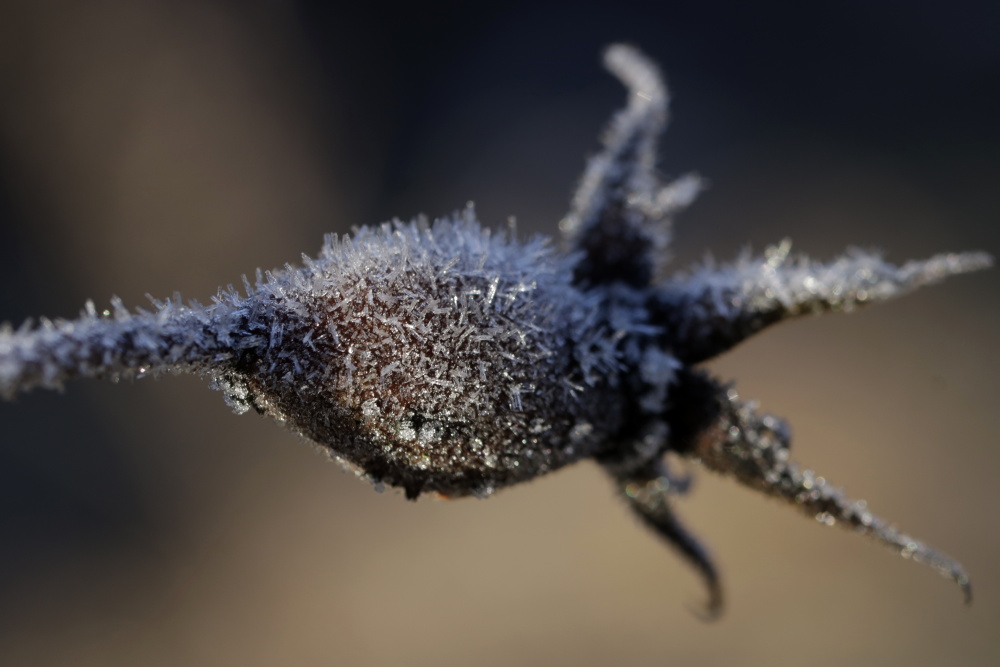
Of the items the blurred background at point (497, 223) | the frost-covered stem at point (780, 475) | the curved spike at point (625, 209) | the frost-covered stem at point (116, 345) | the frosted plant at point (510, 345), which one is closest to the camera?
the frost-covered stem at point (116, 345)

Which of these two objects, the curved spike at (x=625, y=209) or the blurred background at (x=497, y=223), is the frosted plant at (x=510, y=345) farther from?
the blurred background at (x=497, y=223)

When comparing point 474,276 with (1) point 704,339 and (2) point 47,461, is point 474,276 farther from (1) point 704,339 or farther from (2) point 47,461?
(2) point 47,461

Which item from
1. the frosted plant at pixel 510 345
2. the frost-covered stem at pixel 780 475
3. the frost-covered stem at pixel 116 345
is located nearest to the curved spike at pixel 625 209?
the frosted plant at pixel 510 345

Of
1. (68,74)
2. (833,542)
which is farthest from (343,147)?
(833,542)

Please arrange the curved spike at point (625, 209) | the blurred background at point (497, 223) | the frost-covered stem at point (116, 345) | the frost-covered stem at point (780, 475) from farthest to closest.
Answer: the blurred background at point (497, 223)
the curved spike at point (625, 209)
the frost-covered stem at point (780, 475)
the frost-covered stem at point (116, 345)

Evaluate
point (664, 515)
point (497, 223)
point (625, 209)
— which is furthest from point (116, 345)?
point (497, 223)

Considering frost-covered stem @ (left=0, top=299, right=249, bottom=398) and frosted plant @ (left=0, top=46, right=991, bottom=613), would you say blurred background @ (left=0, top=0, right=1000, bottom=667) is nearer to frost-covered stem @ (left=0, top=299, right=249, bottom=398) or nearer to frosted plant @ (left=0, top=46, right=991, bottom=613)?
frosted plant @ (left=0, top=46, right=991, bottom=613)
